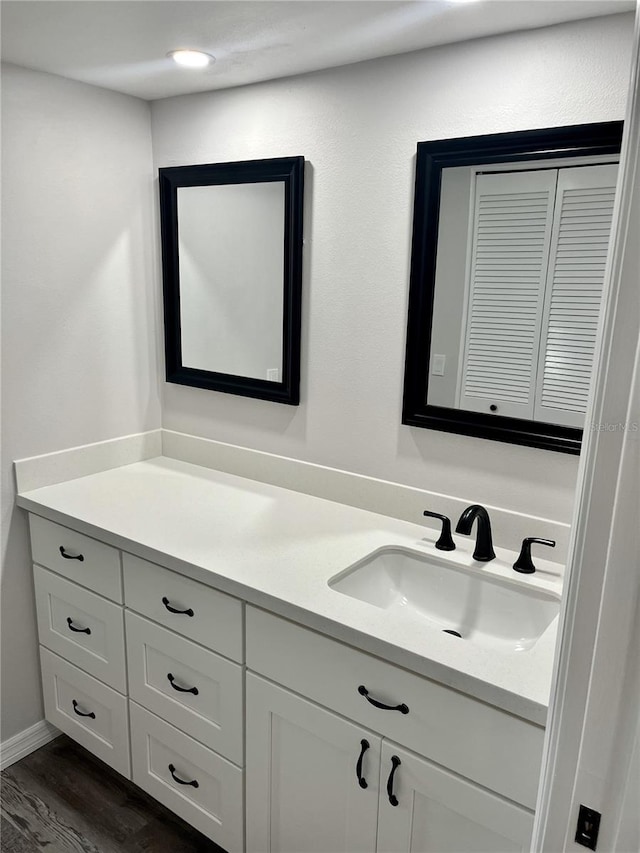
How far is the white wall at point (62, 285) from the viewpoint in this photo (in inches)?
78.2

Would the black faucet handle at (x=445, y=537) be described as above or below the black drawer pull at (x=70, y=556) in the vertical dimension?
above

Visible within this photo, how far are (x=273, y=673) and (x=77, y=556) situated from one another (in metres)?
0.79

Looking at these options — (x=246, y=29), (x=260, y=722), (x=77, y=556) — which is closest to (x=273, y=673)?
(x=260, y=722)

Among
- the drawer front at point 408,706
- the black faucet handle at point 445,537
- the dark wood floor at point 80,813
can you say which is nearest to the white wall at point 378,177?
the black faucet handle at point 445,537

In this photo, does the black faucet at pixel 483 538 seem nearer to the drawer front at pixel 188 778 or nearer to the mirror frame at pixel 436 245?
the mirror frame at pixel 436 245

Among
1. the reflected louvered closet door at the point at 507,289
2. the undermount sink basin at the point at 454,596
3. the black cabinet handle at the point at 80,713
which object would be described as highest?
the reflected louvered closet door at the point at 507,289

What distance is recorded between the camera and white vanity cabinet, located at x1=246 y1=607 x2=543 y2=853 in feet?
4.11

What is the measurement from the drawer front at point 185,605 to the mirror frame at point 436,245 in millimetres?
754

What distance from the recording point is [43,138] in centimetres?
200

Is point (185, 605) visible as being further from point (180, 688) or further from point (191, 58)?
point (191, 58)

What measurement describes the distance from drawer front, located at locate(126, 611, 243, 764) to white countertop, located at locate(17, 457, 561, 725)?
0.24 m

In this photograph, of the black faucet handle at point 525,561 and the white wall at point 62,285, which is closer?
the black faucet handle at point 525,561

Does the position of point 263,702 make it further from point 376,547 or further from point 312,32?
point 312,32

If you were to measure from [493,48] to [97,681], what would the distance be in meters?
2.15
